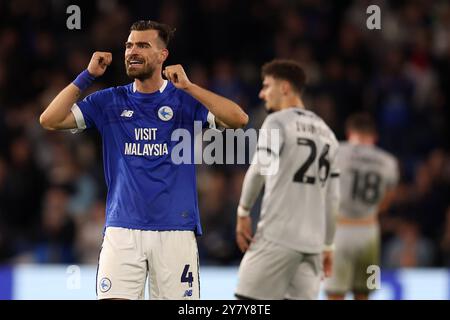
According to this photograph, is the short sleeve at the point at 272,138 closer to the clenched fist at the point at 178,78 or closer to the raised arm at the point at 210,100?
the raised arm at the point at 210,100

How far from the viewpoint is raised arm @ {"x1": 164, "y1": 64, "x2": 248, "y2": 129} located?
5574 mm

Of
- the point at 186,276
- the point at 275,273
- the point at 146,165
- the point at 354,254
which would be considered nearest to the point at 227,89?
the point at 354,254

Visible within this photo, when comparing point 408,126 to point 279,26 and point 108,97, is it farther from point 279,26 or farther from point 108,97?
point 108,97

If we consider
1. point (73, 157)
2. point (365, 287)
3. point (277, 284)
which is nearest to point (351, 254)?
point (365, 287)

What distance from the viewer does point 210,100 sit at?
5.61m

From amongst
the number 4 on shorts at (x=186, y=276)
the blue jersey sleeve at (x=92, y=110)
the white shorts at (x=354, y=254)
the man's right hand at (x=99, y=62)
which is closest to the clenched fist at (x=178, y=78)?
the man's right hand at (x=99, y=62)

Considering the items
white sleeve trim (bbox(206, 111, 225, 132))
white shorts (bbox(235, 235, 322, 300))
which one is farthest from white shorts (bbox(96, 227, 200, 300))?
white shorts (bbox(235, 235, 322, 300))

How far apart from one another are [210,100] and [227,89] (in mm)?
5654

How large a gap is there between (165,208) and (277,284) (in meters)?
1.44

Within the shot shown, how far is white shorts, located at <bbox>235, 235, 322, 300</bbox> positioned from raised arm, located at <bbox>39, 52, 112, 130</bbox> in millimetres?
1771

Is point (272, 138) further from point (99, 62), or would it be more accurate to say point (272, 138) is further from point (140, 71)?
point (99, 62)

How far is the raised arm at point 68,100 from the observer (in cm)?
569

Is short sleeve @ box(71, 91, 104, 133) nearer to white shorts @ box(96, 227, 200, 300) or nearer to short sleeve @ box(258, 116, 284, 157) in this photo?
white shorts @ box(96, 227, 200, 300)
